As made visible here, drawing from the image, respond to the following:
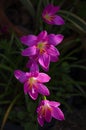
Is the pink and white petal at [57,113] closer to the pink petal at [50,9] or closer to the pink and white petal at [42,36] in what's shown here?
the pink and white petal at [42,36]

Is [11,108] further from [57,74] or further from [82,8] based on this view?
[82,8]

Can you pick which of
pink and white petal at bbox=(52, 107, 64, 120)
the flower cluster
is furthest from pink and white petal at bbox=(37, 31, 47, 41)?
pink and white petal at bbox=(52, 107, 64, 120)

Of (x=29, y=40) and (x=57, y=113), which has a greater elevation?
(x=29, y=40)

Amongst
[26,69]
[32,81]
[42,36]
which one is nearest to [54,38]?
[42,36]

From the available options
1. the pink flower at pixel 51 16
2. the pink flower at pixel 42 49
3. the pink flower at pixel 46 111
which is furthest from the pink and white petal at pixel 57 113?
the pink flower at pixel 51 16

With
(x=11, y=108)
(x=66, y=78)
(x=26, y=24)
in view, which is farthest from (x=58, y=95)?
(x=26, y=24)

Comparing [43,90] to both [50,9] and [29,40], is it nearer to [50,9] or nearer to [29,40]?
[29,40]

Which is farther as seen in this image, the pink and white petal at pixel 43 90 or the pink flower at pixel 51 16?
the pink flower at pixel 51 16
